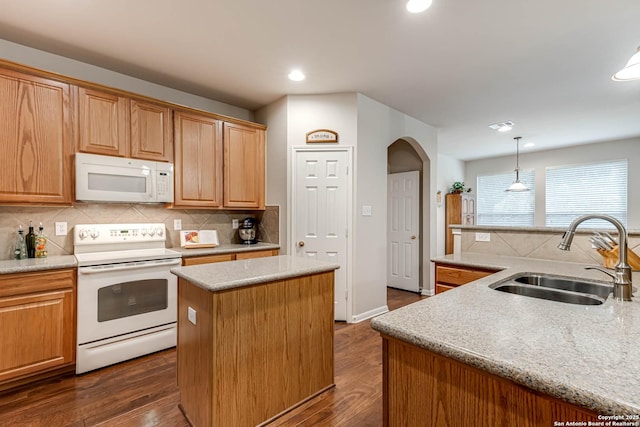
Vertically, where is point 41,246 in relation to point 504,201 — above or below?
below

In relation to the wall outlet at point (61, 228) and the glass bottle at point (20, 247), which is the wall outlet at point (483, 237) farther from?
the glass bottle at point (20, 247)

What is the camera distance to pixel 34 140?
234 cm

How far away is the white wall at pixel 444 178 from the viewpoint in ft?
20.4

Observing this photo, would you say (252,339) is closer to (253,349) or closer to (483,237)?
(253,349)

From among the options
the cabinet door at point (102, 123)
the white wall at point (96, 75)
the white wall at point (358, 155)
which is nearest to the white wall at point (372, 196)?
the white wall at point (358, 155)

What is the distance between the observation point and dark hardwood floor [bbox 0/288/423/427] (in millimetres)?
1814

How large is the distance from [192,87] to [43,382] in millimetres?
2955

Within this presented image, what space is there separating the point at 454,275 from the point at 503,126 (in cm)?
345

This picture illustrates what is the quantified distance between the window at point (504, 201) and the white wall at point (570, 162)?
0.12 metres

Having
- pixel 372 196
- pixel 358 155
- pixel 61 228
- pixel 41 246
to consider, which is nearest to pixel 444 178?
pixel 372 196

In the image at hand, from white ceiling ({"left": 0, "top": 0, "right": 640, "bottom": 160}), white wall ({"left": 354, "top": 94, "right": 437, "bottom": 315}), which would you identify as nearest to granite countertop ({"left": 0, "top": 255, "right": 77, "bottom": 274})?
white ceiling ({"left": 0, "top": 0, "right": 640, "bottom": 160})

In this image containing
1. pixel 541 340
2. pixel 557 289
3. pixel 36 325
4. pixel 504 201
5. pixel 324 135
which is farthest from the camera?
pixel 504 201

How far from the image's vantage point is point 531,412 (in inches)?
28.4

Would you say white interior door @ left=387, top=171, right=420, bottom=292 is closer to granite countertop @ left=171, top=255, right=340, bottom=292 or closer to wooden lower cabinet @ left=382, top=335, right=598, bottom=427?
granite countertop @ left=171, top=255, right=340, bottom=292
